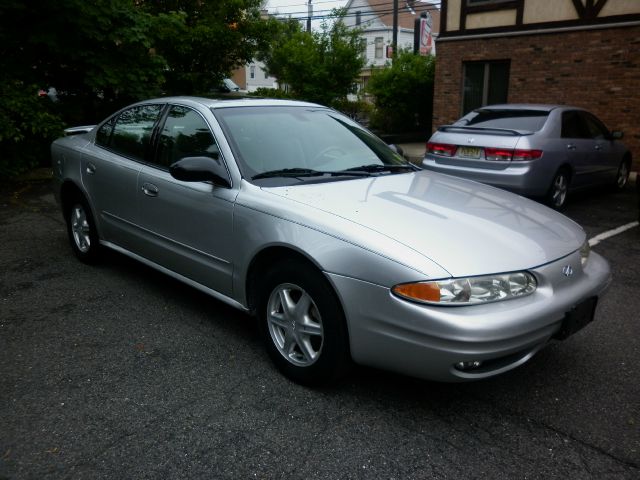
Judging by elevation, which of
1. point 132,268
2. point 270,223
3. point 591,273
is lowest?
point 132,268

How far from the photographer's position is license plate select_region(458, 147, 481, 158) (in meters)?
7.56

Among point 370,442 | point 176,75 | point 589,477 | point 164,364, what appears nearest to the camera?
point 589,477

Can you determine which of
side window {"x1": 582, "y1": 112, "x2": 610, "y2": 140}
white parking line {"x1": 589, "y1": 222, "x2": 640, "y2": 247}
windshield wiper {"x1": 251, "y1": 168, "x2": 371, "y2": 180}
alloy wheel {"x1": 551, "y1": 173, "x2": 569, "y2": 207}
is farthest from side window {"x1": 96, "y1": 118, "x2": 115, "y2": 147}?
side window {"x1": 582, "y1": 112, "x2": 610, "y2": 140}

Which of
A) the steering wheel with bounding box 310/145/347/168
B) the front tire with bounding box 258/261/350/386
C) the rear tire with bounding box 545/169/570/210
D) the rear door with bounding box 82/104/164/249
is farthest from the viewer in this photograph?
the rear tire with bounding box 545/169/570/210

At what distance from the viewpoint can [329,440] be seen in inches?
108

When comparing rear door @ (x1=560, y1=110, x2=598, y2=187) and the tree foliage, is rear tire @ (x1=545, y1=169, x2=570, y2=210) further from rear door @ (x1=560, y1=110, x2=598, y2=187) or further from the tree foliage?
the tree foliage

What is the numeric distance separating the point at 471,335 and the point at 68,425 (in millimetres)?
1976

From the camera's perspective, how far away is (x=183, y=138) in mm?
4109

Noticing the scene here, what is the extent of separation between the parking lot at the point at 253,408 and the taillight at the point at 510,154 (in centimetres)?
318

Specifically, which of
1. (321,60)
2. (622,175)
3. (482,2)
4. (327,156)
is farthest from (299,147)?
(321,60)

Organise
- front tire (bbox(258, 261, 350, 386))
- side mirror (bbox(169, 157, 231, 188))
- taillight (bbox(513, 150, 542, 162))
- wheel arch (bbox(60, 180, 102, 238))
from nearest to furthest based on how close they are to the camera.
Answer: front tire (bbox(258, 261, 350, 386))
side mirror (bbox(169, 157, 231, 188))
wheel arch (bbox(60, 180, 102, 238))
taillight (bbox(513, 150, 542, 162))

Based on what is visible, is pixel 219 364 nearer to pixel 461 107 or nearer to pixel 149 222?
pixel 149 222

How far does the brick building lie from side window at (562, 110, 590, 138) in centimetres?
439

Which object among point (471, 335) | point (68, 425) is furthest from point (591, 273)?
point (68, 425)
